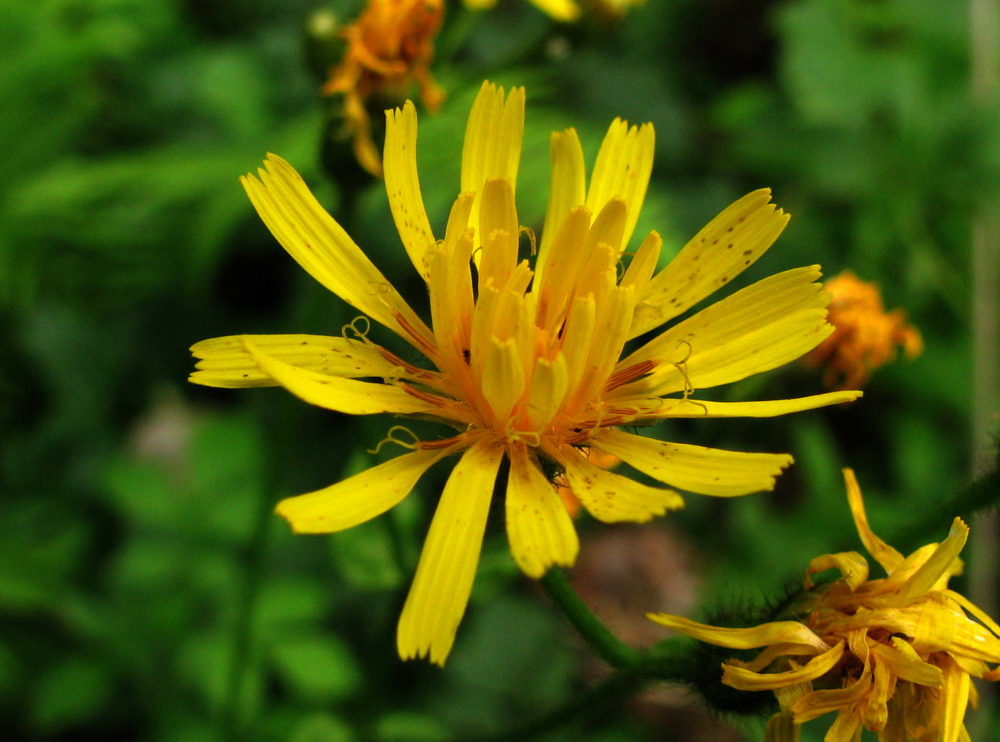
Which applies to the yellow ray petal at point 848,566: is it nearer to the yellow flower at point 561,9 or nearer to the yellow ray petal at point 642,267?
the yellow ray petal at point 642,267

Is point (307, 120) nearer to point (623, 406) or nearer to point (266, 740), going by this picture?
point (266, 740)

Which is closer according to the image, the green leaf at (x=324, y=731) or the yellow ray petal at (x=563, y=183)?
the yellow ray petal at (x=563, y=183)

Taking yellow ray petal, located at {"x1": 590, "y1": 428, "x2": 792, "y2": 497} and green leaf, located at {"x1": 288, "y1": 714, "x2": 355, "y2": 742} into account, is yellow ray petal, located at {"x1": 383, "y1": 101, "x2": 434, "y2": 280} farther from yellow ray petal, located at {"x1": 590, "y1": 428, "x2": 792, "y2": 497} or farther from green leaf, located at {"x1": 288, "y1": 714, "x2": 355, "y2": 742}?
green leaf, located at {"x1": 288, "y1": 714, "x2": 355, "y2": 742}

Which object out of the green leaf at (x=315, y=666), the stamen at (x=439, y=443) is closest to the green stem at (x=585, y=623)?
the stamen at (x=439, y=443)

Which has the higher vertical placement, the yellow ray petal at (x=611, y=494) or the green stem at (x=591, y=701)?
the yellow ray petal at (x=611, y=494)

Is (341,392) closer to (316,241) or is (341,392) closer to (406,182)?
(316,241)

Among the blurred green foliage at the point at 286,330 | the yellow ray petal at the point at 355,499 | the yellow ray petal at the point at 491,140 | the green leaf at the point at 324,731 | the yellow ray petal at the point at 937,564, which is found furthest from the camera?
the blurred green foliage at the point at 286,330

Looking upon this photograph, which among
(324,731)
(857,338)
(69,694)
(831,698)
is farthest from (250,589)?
(857,338)
